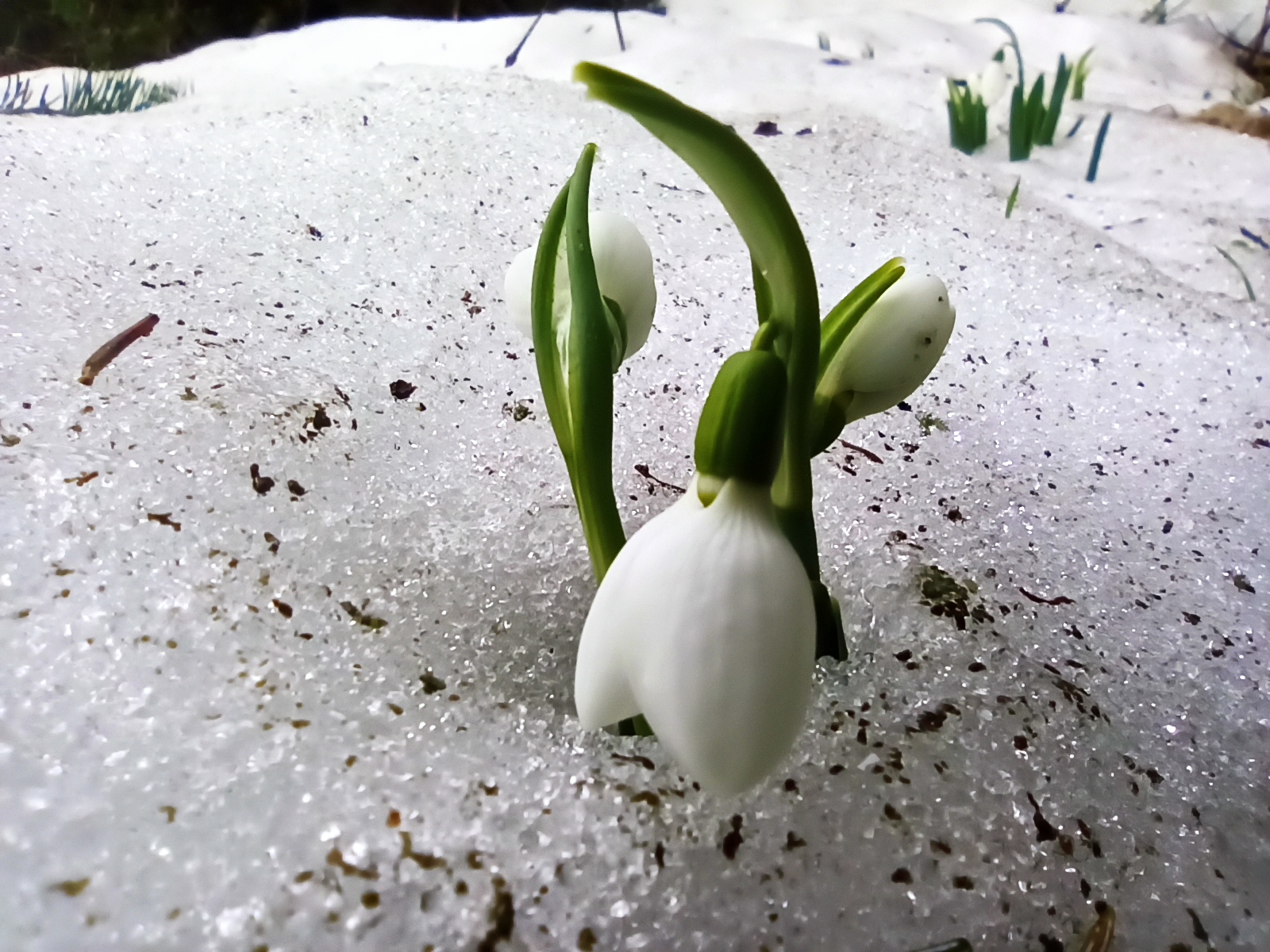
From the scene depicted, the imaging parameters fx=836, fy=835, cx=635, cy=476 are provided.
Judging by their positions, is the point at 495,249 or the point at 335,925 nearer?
the point at 335,925

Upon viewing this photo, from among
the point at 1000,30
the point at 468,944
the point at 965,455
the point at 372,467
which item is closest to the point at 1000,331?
the point at 965,455

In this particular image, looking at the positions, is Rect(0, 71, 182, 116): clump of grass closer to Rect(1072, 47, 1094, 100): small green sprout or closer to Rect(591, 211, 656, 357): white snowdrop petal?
Rect(591, 211, 656, 357): white snowdrop petal

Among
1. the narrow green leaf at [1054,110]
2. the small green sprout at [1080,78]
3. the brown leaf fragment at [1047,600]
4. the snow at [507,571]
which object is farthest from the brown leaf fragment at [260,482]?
the small green sprout at [1080,78]

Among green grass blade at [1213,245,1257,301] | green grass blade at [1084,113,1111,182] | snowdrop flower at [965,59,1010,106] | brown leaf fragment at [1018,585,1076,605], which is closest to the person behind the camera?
brown leaf fragment at [1018,585,1076,605]

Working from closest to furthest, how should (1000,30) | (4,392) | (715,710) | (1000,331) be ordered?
(715,710), (4,392), (1000,331), (1000,30)

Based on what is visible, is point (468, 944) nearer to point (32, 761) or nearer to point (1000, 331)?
point (32, 761)

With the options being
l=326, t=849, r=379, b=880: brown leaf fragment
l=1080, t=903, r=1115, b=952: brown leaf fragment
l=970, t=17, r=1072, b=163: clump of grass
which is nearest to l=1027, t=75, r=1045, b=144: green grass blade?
l=970, t=17, r=1072, b=163: clump of grass

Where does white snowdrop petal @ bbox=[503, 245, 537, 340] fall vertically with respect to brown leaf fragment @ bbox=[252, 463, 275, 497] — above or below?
above
